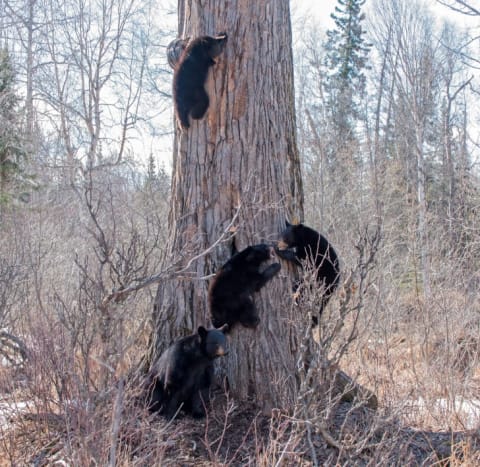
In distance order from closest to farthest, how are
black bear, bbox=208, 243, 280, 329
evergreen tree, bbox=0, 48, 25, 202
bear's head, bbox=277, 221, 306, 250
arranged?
1. black bear, bbox=208, 243, 280, 329
2. bear's head, bbox=277, 221, 306, 250
3. evergreen tree, bbox=0, 48, 25, 202

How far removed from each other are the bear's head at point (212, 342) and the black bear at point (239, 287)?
0.34 m

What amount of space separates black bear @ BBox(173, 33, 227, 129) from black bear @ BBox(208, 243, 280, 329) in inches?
56.1

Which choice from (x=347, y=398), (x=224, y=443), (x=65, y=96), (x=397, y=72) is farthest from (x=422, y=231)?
(x=65, y=96)

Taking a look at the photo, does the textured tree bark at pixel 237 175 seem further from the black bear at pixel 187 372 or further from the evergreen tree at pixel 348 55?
the evergreen tree at pixel 348 55

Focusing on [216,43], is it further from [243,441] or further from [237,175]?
[243,441]

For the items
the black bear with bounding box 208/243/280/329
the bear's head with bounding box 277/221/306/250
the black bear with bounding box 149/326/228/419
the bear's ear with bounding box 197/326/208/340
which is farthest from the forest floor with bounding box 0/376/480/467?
the bear's head with bounding box 277/221/306/250

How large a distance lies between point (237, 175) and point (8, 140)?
12.9 m

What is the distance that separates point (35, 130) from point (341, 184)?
35.9 ft

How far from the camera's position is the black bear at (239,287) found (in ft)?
16.0

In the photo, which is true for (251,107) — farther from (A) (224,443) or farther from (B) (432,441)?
(B) (432,441)

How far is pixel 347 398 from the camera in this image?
18.1 ft

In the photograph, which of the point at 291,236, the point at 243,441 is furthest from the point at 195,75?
the point at 243,441

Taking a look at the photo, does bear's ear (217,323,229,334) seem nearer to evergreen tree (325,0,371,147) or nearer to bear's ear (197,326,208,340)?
bear's ear (197,326,208,340)

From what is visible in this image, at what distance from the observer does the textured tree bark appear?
4.95 m
